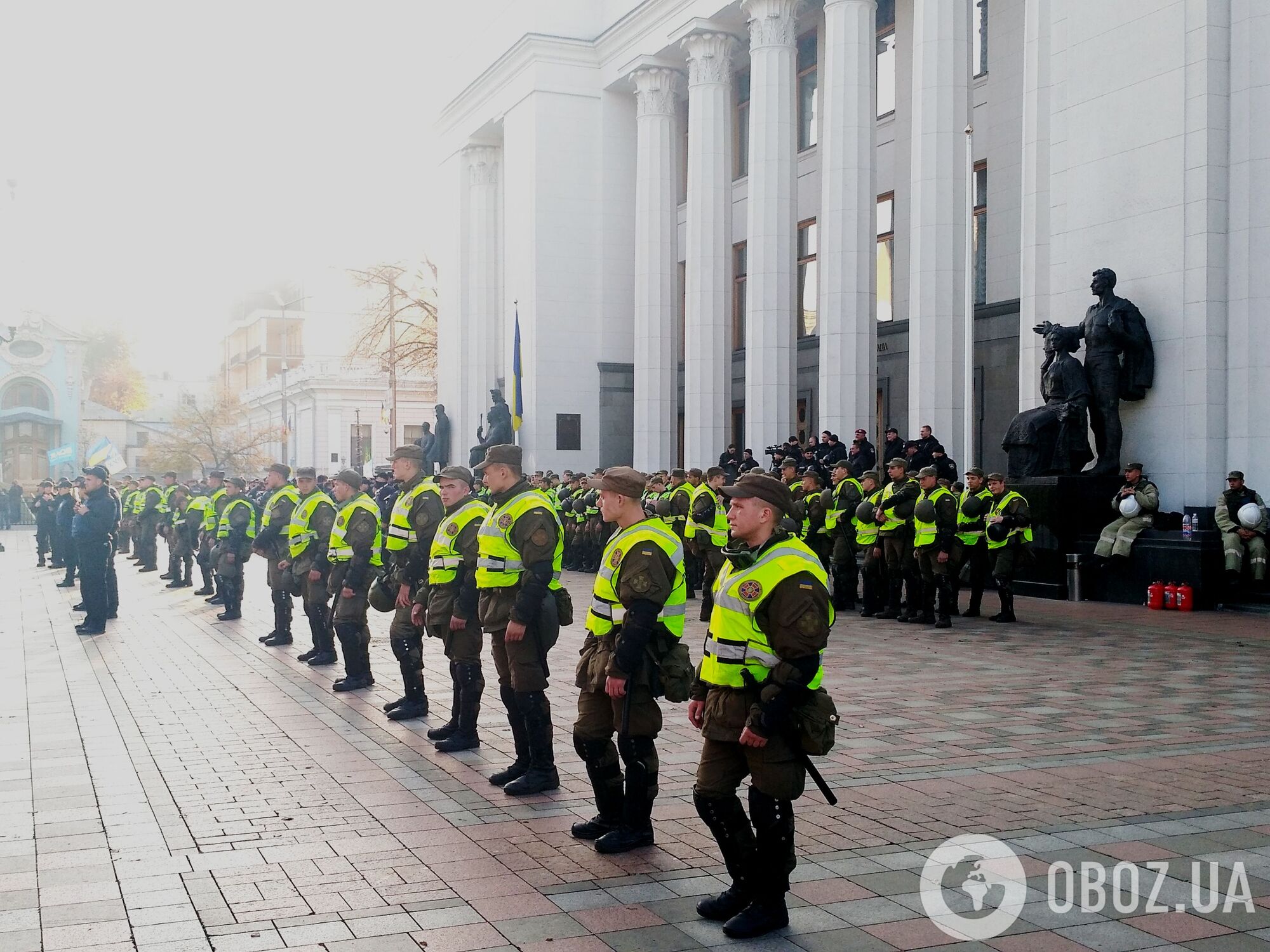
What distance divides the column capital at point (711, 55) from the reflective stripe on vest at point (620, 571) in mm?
28203

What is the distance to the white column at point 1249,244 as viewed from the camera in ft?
58.0

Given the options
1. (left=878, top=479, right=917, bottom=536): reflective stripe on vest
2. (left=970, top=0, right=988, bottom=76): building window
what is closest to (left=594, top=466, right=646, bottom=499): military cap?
(left=878, top=479, right=917, bottom=536): reflective stripe on vest

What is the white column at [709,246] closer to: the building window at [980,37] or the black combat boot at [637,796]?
the building window at [980,37]

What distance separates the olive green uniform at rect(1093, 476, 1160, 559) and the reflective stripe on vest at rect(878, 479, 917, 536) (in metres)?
3.52

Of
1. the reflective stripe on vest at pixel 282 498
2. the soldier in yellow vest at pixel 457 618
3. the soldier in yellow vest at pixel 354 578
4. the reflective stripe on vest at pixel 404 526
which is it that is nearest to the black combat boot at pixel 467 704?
the soldier in yellow vest at pixel 457 618

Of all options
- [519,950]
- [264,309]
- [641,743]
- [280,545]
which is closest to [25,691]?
[280,545]

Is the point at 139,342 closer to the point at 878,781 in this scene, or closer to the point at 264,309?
the point at 264,309

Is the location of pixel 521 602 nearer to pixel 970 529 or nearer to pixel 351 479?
pixel 351 479

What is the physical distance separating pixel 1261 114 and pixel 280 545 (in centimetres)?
1468

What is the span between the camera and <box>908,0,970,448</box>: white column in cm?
2356

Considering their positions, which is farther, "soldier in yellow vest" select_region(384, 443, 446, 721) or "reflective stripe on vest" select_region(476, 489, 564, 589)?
"soldier in yellow vest" select_region(384, 443, 446, 721)

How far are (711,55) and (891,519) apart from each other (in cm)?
2013

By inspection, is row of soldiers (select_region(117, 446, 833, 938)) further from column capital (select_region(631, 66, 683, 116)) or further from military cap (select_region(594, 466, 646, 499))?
column capital (select_region(631, 66, 683, 116))

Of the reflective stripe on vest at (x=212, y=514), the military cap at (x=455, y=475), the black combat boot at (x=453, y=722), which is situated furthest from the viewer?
the reflective stripe on vest at (x=212, y=514)
